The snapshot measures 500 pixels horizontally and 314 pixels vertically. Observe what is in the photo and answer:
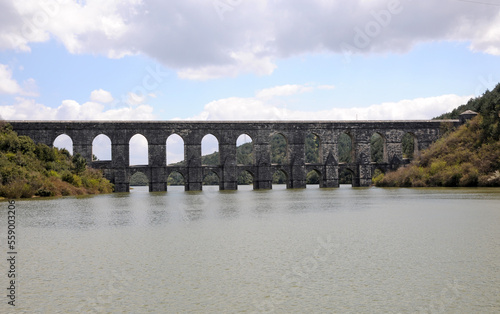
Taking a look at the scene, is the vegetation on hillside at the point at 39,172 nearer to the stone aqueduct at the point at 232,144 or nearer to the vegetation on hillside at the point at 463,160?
the stone aqueduct at the point at 232,144

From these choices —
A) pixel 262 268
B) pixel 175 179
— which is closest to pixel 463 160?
Answer: pixel 262 268

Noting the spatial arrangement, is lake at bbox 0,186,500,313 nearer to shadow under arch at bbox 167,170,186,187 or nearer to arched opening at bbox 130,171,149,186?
arched opening at bbox 130,171,149,186

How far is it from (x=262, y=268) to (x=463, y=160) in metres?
35.1

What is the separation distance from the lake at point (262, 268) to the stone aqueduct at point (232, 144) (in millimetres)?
31896

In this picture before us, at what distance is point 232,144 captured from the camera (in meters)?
46.0

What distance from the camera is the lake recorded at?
567 cm

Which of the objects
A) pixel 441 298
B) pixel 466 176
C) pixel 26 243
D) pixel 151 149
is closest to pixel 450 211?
pixel 441 298

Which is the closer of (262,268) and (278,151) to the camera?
(262,268)

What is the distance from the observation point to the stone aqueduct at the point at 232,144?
43969mm

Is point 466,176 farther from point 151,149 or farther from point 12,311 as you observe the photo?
point 12,311

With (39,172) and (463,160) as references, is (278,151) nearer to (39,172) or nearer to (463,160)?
(463,160)

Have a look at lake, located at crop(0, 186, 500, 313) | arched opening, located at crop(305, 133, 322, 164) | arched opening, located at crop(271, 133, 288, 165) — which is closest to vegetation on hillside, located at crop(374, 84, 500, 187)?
lake, located at crop(0, 186, 500, 313)

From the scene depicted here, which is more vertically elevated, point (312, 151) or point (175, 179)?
point (312, 151)

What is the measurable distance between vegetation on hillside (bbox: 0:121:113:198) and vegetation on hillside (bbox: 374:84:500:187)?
25.7m
